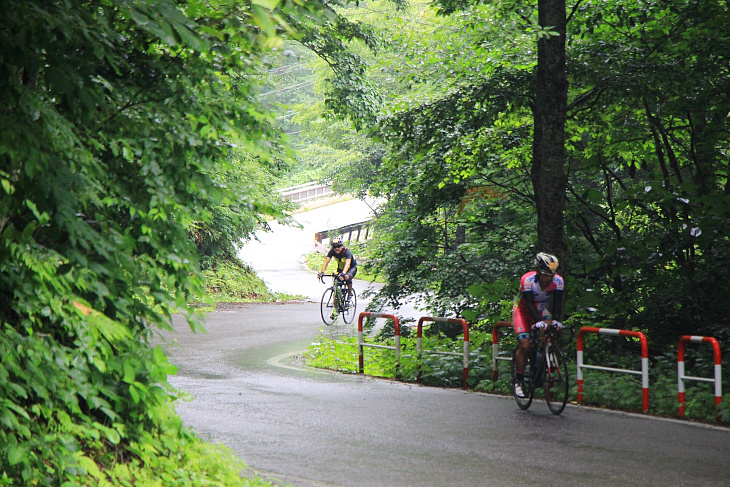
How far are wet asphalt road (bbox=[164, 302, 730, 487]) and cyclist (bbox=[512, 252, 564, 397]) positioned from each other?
2.27ft

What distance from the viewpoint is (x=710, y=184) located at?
1288cm

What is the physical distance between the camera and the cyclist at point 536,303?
912cm

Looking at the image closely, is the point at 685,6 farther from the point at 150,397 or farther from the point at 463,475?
the point at 150,397

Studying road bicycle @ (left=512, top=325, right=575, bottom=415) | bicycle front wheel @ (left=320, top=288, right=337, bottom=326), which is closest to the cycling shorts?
road bicycle @ (left=512, top=325, right=575, bottom=415)

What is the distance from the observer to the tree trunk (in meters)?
11.6

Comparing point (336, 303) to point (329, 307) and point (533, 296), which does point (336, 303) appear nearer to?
point (329, 307)

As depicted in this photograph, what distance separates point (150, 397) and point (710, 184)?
1093cm

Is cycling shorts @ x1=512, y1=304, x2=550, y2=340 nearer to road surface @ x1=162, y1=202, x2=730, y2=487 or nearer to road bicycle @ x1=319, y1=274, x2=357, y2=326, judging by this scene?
road surface @ x1=162, y1=202, x2=730, y2=487

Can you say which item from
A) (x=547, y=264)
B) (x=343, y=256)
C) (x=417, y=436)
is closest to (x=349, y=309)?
(x=343, y=256)

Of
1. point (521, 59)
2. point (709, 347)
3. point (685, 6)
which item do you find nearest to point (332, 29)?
point (521, 59)

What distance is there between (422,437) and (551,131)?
19.4ft

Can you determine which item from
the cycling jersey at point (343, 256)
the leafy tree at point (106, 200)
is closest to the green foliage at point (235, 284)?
the cycling jersey at point (343, 256)

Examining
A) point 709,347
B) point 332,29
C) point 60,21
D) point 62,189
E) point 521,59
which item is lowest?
point 709,347

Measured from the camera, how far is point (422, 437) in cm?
773
